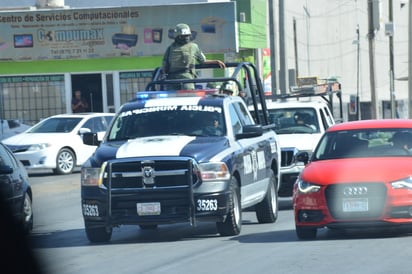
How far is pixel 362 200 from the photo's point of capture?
1325 cm

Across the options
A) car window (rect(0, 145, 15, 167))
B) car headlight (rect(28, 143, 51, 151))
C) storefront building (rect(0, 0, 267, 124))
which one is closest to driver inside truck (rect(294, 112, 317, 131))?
car window (rect(0, 145, 15, 167))

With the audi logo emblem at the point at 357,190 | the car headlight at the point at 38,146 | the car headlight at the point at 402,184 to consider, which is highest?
the car headlight at the point at 402,184

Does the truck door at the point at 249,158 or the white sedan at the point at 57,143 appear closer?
the truck door at the point at 249,158

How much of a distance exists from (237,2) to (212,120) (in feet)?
106

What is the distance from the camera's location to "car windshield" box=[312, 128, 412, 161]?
567 inches

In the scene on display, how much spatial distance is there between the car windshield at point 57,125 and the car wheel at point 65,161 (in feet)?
2.93

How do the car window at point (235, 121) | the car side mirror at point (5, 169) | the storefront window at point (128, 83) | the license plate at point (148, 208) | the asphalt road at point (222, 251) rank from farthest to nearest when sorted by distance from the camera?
the storefront window at point (128, 83)
the car window at point (235, 121)
the car side mirror at point (5, 169)
the license plate at point (148, 208)
the asphalt road at point (222, 251)

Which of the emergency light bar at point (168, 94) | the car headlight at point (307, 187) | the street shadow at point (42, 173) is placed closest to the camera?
the car headlight at point (307, 187)

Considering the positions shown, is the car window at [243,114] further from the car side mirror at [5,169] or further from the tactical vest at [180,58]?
the car side mirror at [5,169]

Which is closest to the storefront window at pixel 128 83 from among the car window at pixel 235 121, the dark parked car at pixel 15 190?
the dark parked car at pixel 15 190

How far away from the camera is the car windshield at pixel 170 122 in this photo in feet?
49.8

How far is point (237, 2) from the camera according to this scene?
47031mm

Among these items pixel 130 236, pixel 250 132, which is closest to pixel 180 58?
pixel 250 132

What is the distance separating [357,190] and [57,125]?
1894 centimetres
